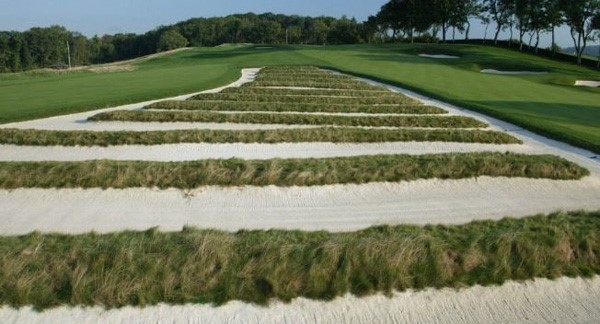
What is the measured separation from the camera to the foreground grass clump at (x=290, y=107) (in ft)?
72.9

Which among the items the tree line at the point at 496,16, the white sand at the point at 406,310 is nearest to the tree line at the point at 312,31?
the tree line at the point at 496,16

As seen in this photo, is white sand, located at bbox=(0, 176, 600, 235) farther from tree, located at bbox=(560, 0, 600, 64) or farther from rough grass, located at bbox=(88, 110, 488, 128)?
tree, located at bbox=(560, 0, 600, 64)

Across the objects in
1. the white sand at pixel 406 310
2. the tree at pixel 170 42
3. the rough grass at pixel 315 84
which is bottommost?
the white sand at pixel 406 310

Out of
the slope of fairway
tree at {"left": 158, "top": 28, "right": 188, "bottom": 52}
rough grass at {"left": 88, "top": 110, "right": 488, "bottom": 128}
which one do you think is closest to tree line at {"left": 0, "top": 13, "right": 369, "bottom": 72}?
tree at {"left": 158, "top": 28, "right": 188, "bottom": 52}

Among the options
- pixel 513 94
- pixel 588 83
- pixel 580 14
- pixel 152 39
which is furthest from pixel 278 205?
pixel 152 39

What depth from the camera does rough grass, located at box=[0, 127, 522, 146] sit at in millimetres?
15477

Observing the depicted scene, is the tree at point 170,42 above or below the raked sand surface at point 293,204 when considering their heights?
above

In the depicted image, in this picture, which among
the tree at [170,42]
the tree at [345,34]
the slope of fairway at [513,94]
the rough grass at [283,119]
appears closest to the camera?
the slope of fairway at [513,94]

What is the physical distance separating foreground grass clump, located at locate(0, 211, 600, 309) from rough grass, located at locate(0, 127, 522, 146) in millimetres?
7736

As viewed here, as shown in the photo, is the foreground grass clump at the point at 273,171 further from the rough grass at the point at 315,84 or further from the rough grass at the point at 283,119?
the rough grass at the point at 315,84

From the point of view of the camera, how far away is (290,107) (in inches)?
896

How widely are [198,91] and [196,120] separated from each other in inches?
391

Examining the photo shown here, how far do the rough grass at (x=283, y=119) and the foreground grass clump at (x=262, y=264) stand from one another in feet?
37.8

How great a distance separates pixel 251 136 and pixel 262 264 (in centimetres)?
988
